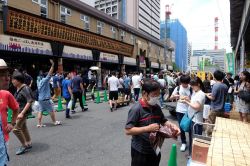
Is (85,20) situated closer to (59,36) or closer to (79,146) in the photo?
(59,36)

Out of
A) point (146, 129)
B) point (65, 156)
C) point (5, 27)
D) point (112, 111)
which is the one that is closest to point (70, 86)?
point (112, 111)

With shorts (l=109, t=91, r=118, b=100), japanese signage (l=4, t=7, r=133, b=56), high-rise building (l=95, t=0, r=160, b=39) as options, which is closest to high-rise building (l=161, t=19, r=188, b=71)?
high-rise building (l=95, t=0, r=160, b=39)

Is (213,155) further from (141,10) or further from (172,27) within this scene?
(172,27)

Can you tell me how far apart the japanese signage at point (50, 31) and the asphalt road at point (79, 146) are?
769cm

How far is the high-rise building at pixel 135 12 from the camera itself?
87750 millimetres

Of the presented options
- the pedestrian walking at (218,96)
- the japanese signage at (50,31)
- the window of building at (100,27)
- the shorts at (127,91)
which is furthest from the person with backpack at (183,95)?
the window of building at (100,27)

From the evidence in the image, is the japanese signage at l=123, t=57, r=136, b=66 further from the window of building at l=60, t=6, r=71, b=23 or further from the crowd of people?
the crowd of people

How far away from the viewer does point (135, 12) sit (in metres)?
87.8

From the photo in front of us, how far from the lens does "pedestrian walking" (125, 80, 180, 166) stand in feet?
9.60

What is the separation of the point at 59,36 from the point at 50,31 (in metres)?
1.12

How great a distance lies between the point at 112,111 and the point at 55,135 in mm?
4903

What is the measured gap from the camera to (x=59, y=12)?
19.4 metres

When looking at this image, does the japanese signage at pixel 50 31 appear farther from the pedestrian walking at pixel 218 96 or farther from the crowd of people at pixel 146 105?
the pedestrian walking at pixel 218 96

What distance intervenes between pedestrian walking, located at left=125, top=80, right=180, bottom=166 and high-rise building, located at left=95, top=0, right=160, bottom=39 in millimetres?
86898
